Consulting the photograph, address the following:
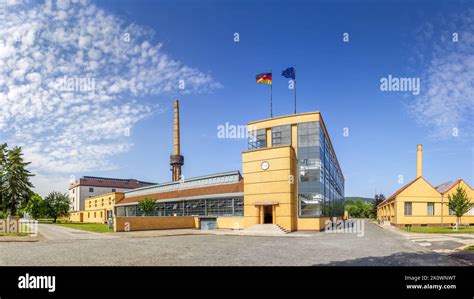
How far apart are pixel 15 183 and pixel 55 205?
27.2m

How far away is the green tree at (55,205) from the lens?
6888 cm

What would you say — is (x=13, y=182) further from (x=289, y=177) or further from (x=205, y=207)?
(x=289, y=177)

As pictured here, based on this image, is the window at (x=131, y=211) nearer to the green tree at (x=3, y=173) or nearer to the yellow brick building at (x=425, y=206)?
the green tree at (x=3, y=173)

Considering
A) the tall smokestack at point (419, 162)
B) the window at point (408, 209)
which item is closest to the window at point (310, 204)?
the window at point (408, 209)

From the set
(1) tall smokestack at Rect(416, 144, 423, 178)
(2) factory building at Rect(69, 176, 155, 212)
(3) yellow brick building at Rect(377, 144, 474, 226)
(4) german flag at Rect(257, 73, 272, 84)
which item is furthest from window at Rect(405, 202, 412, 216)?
(2) factory building at Rect(69, 176, 155, 212)

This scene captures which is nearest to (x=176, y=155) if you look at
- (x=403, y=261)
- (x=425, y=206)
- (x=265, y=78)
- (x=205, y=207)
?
(x=205, y=207)

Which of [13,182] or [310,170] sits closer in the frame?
[310,170]

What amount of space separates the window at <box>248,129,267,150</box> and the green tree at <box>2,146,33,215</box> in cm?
3159

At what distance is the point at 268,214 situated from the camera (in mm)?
39188

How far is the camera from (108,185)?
10269cm

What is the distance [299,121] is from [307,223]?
1175 cm

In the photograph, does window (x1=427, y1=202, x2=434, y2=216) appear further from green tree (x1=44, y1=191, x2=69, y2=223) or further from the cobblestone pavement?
green tree (x1=44, y1=191, x2=69, y2=223)

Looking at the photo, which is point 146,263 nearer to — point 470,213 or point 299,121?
point 299,121
